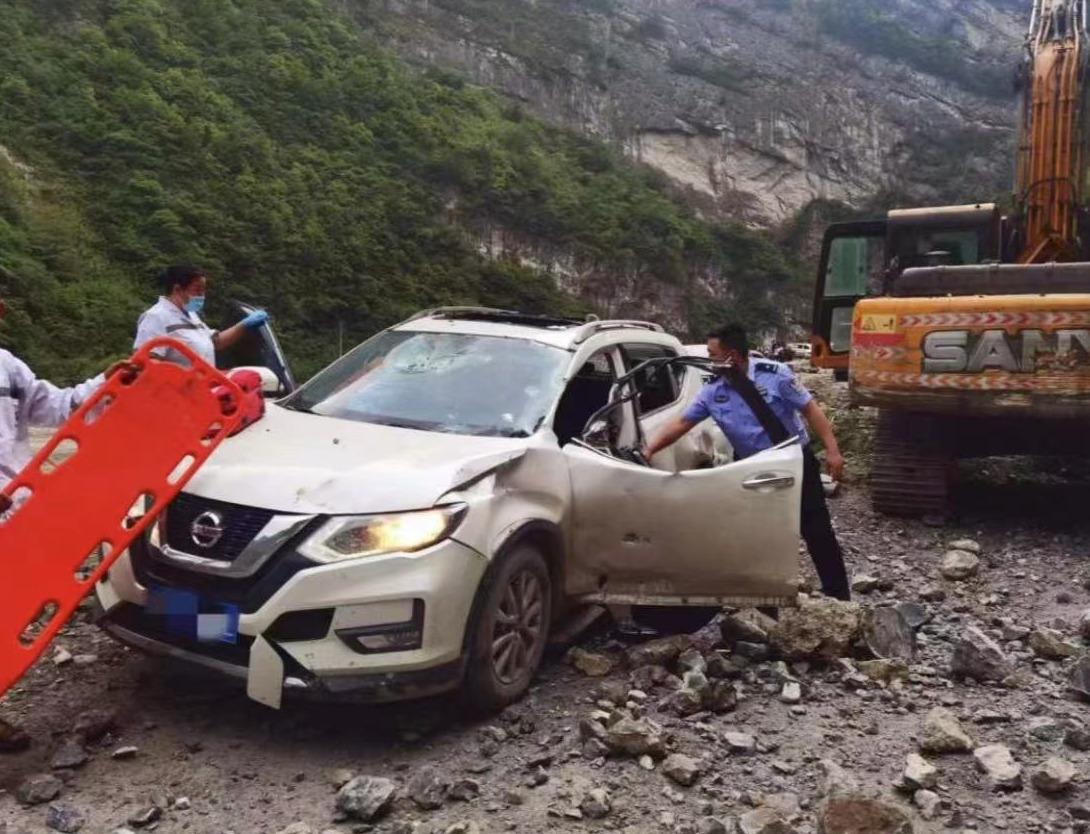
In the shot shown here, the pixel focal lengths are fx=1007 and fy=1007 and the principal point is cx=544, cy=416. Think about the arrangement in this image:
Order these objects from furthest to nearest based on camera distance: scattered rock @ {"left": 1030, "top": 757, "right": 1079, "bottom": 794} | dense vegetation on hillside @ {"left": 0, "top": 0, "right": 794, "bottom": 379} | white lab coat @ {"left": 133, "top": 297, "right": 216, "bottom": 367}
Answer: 1. dense vegetation on hillside @ {"left": 0, "top": 0, "right": 794, "bottom": 379}
2. white lab coat @ {"left": 133, "top": 297, "right": 216, "bottom": 367}
3. scattered rock @ {"left": 1030, "top": 757, "right": 1079, "bottom": 794}

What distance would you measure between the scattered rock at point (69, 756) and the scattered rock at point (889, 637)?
3.28 metres

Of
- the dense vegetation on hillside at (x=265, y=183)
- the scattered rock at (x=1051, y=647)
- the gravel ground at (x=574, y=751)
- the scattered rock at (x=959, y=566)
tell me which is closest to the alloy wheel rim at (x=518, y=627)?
the gravel ground at (x=574, y=751)

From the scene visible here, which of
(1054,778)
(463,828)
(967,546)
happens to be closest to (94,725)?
(463,828)

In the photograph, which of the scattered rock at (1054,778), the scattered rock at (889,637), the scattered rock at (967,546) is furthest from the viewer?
the scattered rock at (967,546)

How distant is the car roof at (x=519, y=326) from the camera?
502cm

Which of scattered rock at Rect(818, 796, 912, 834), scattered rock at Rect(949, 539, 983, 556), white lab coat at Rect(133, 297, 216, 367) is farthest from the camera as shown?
scattered rock at Rect(949, 539, 983, 556)

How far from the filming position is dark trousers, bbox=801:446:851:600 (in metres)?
5.29

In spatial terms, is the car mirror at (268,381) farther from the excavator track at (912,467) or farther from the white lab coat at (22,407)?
the excavator track at (912,467)

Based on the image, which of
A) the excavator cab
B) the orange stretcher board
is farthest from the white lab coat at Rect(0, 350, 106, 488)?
the excavator cab

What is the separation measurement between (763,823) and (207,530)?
2.11 meters

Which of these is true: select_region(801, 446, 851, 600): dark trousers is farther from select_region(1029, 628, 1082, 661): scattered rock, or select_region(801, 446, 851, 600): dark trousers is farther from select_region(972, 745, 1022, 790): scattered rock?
select_region(972, 745, 1022, 790): scattered rock

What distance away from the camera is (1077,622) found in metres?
5.27

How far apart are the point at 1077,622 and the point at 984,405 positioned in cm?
173

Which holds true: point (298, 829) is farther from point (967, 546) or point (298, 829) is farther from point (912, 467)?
point (912, 467)
